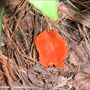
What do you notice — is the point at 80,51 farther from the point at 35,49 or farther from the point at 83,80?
the point at 35,49

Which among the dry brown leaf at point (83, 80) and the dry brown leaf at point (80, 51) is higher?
the dry brown leaf at point (80, 51)

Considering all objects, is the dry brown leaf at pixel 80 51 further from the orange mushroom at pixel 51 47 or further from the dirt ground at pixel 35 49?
the orange mushroom at pixel 51 47

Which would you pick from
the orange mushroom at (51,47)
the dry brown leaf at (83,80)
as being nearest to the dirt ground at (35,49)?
the dry brown leaf at (83,80)

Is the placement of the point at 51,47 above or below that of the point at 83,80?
above

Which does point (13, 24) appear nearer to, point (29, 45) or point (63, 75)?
point (29, 45)

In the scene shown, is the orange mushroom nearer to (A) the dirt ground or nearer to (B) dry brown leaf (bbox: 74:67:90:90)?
(A) the dirt ground

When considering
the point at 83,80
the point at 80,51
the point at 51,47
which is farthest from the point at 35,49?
the point at 83,80

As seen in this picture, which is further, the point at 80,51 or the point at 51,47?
the point at 80,51

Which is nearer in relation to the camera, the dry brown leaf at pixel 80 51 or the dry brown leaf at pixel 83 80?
the dry brown leaf at pixel 83 80

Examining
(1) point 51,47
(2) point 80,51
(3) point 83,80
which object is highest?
(1) point 51,47
